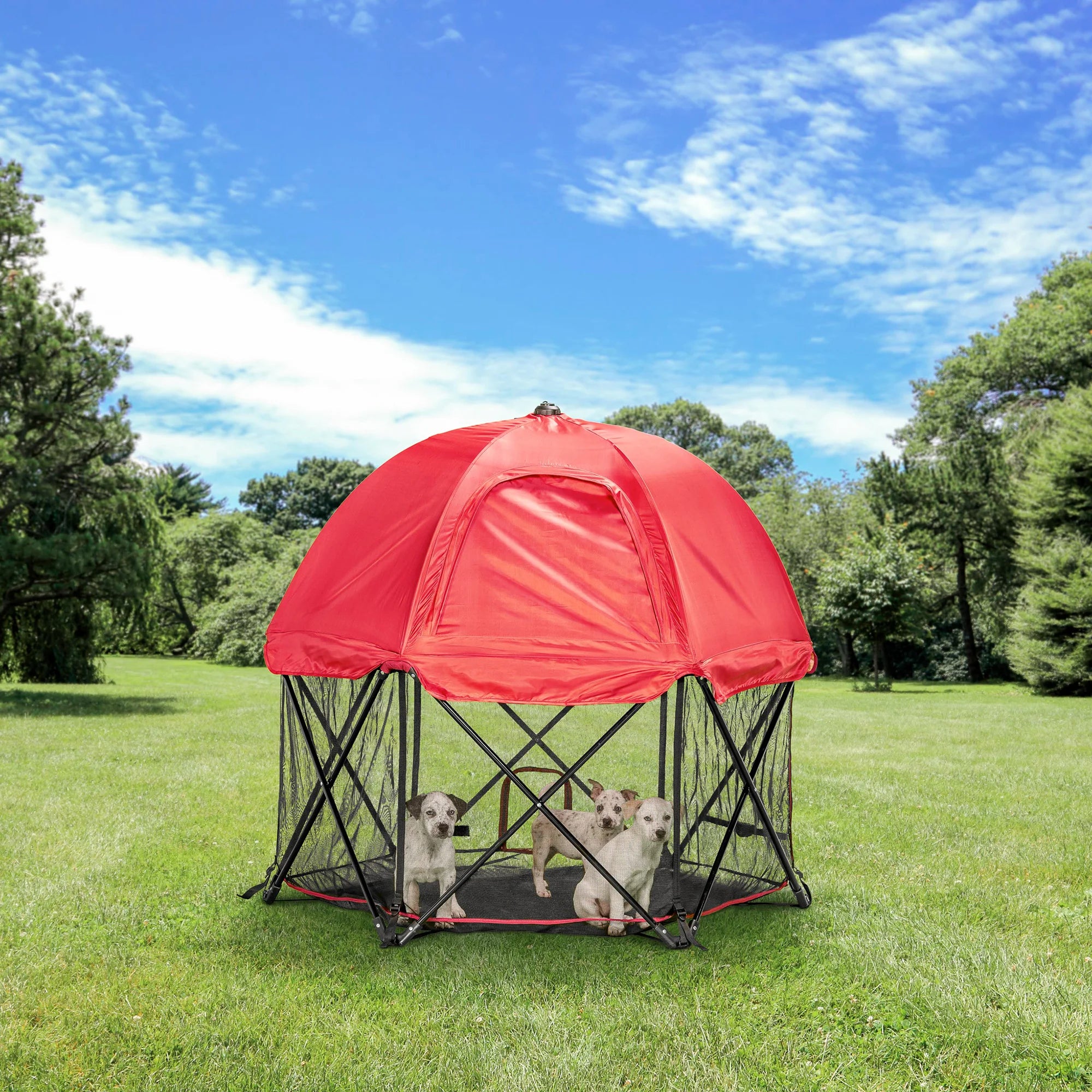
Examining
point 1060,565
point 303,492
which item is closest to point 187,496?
point 303,492

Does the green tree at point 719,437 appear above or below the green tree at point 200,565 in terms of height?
above

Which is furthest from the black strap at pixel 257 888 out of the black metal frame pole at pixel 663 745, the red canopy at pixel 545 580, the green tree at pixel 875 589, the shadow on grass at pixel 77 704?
the green tree at pixel 875 589

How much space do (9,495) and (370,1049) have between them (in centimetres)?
A: 1437

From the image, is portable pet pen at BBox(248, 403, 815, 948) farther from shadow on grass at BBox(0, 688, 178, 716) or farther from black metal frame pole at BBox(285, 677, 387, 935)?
shadow on grass at BBox(0, 688, 178, 716)

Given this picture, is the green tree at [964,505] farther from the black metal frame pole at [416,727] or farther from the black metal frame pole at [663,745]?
the black metal frame pole at [416,727]

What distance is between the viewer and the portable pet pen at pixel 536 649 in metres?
4.56

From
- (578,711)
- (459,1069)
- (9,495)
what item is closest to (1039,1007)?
(459,1069)

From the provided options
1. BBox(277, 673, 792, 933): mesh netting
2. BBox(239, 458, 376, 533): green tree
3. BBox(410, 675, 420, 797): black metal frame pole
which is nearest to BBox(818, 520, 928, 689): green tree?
BBox(277, 673, 792, 933): mesh netting

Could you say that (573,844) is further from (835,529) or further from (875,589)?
(835,529)

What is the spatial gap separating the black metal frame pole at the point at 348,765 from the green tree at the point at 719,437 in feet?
149

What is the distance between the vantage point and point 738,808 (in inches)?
199

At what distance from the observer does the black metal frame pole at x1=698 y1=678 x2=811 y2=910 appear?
4.72m

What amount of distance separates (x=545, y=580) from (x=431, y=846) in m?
1.52

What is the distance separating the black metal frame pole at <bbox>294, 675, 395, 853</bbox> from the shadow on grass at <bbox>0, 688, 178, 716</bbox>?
1167cm
